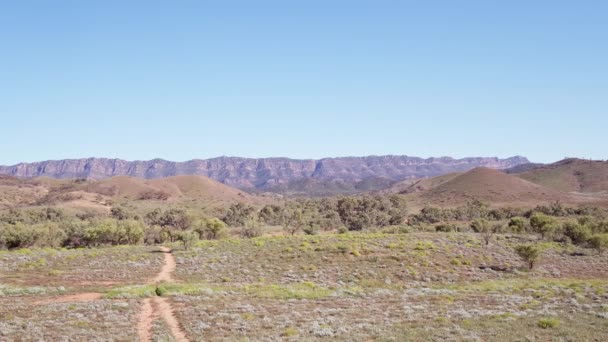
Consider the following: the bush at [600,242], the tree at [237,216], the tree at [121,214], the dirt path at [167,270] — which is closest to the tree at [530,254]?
the bush at [600,242]

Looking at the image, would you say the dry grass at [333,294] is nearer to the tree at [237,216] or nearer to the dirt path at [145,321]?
the dirt path at [145,321]

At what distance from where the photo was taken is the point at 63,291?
28.0 meters

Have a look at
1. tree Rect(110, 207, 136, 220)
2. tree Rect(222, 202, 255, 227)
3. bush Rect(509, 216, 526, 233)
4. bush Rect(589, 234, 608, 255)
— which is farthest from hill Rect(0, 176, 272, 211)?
bush Rect(589, 234, 608, 255)

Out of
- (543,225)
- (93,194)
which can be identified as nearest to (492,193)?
(543,225)

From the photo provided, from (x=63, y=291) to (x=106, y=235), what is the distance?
32260 mm

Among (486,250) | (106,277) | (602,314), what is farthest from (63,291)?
(486,250)

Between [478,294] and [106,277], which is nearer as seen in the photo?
[478,294]

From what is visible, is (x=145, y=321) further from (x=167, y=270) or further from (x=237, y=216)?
(x=237, y=216)

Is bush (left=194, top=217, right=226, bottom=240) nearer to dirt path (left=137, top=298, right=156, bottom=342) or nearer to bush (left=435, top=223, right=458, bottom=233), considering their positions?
bush (left=435, top=223, right=458, bottom=233)

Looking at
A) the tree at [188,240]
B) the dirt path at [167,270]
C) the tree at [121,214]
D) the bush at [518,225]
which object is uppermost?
the bush at [518,225]

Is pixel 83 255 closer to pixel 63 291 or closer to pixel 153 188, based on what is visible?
pixel 63 291

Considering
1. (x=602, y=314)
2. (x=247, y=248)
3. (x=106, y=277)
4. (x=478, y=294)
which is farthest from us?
(x=247, y=248)

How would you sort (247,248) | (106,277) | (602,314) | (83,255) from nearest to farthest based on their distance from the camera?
(602,314), (106,277), (83,255), (247,248)

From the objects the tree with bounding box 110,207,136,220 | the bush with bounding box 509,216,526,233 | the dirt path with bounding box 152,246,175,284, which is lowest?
the tree with bounding box 110,207,136,220
